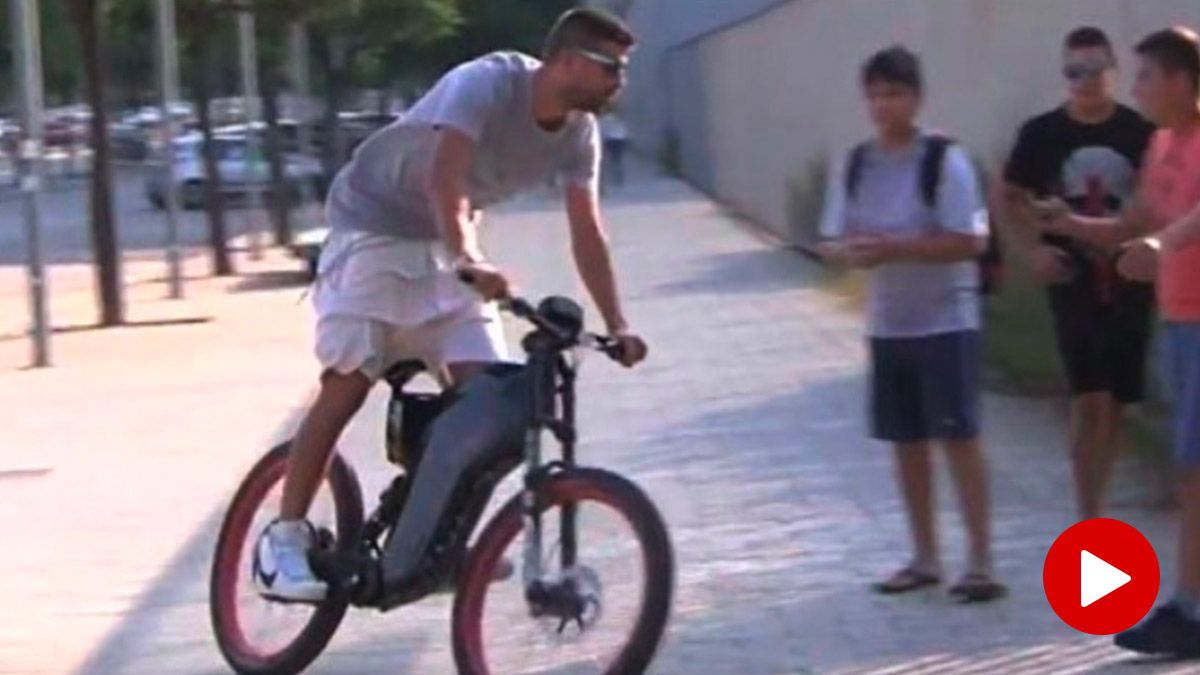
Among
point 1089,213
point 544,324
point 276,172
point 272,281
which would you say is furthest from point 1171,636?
point 276,172

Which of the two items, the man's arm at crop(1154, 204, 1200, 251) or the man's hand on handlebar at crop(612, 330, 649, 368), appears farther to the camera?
Answer: the man's arm at crop(1154, 204, 1200, 251)

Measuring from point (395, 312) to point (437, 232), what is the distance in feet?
0.80

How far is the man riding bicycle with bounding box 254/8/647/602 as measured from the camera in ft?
24.3

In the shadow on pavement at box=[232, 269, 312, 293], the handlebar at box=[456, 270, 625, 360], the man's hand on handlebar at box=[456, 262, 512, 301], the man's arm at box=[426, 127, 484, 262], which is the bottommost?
the shadow on pavement at box=[232, 269, 312, 293]

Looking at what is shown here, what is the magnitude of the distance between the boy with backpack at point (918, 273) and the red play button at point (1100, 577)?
0.23 metres

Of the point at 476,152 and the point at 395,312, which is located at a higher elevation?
the point at 476,152

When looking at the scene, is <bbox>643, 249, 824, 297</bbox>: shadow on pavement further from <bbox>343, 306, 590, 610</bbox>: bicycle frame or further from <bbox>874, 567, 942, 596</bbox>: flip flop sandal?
<bbox>343, 306, 590, 610</bbox>: bicycle frame

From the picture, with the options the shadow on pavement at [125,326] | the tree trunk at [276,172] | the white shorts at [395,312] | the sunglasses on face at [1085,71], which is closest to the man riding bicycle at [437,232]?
the white shorts at [395,312]

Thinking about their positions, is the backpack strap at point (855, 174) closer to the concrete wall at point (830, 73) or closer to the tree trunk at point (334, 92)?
the concrete wall at point (830, 73)

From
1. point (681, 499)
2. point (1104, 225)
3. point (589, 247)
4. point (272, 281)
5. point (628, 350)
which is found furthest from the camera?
point (272, 281)

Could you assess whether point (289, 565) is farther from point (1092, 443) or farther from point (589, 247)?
point (1092, 443)

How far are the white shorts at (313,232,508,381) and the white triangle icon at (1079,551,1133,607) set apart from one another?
1955 mm

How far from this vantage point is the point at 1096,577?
29.3 feet

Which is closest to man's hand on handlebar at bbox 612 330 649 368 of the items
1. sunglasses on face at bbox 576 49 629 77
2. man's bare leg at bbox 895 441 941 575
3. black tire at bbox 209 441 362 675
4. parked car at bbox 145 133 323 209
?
sunglasses on face at bbox 576 49 629 77
